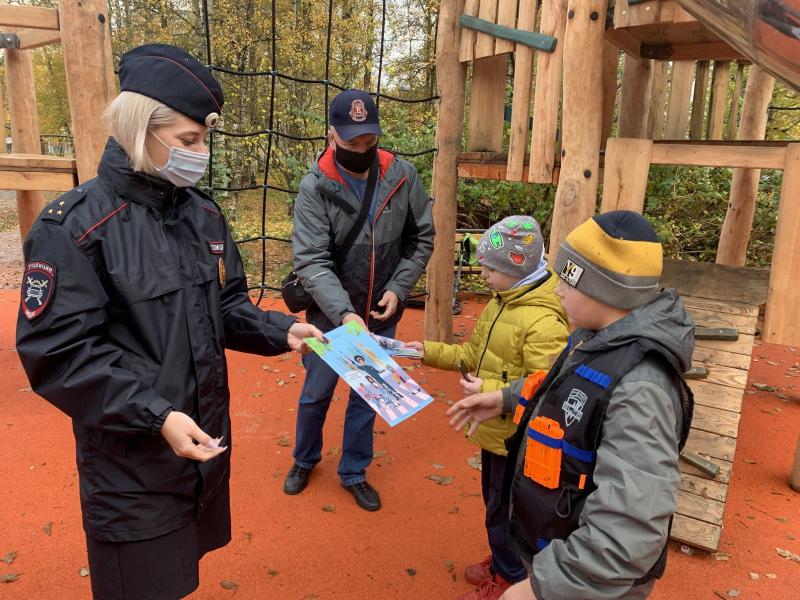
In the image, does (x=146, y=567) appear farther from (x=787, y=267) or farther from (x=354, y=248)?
(x=787, y=267)

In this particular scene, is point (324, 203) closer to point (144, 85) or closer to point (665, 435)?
point (144, 85)

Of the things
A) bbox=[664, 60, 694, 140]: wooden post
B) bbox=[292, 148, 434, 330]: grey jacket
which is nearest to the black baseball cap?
bbox=[292, 148, 434, 330]: grey jacket

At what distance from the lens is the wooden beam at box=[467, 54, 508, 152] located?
4.61 meters

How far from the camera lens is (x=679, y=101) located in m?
5.38

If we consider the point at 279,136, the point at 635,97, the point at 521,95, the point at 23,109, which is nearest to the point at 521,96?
the point at 521,95

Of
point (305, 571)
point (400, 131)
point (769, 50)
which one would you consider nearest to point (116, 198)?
point (769, 50)

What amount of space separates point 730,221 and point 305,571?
5525 mm

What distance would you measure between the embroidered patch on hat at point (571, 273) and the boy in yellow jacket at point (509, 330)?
2.25ft

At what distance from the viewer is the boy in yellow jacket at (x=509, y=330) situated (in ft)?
7.15

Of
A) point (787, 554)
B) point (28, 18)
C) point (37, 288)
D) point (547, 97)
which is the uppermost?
point (28, 18)

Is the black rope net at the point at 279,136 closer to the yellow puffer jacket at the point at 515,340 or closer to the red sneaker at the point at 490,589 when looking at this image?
the yellow puffer jacket at the point at 515,340

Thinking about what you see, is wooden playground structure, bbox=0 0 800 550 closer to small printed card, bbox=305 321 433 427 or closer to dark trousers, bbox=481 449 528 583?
dark trousers, bbox=481 449 528 583

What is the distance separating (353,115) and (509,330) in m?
1.25

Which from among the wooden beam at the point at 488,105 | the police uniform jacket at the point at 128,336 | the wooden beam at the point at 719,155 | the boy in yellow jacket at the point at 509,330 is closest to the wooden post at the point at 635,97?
the wooden beam at the point at 488,105
